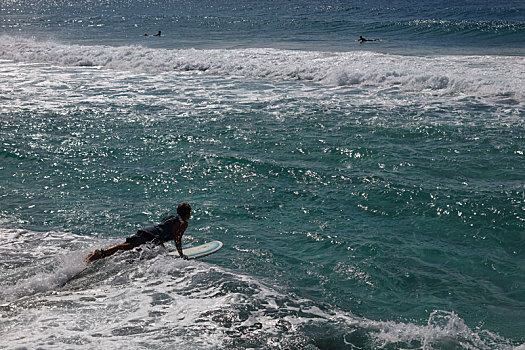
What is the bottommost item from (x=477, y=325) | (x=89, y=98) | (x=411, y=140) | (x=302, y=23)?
(x=477, y=325)

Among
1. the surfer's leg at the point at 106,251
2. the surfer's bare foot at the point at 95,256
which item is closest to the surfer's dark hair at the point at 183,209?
the surfer's leg at the point at 106,251

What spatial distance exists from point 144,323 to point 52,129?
11.4 meters

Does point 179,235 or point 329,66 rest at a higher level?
point 329,66

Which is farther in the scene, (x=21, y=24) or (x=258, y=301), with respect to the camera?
(x=21, y=24)

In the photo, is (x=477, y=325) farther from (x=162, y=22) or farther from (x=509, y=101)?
(x=162, y=22)

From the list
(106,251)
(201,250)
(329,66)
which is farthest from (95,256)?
(329,66)

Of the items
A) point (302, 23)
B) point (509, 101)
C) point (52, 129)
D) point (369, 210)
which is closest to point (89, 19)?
point (302, 23)

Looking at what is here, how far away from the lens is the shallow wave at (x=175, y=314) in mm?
6301

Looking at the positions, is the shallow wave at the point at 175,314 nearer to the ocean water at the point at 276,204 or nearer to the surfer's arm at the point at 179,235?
the ocean water at the point at 276,204

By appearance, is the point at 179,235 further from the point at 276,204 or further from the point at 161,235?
the point at 276,204

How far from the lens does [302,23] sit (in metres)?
44.8

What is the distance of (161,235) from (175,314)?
212cm

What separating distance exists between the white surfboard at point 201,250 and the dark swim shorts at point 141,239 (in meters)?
0.39

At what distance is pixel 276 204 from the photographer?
1078cm
